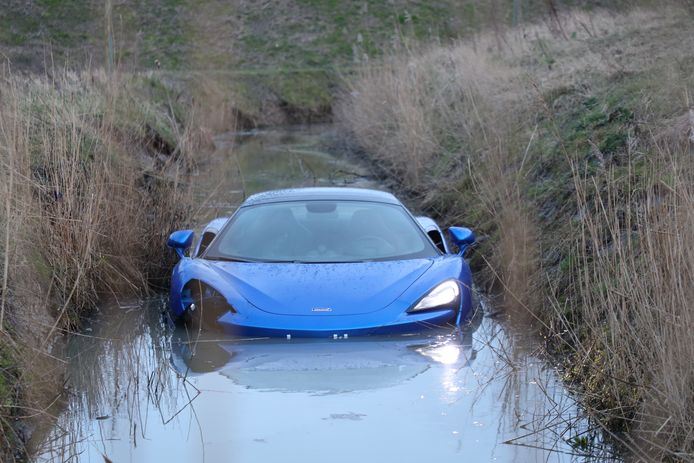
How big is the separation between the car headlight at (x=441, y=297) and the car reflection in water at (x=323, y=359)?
0.65 feet

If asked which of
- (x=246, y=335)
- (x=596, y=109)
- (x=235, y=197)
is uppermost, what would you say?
(x=596, y=109)

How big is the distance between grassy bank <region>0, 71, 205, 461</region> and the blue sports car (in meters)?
0.87

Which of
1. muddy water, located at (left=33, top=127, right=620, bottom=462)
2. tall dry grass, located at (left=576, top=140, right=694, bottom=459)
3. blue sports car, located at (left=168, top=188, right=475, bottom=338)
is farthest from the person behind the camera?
blue sports car, located at (left=168, top=188, right=475, bottom=338)

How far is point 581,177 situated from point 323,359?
4550 millimetres

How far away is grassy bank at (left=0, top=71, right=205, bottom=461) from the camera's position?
6332 millimetres

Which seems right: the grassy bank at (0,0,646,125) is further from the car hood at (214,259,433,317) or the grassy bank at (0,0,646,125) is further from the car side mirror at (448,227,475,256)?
the car hood at (214,259,433,317)

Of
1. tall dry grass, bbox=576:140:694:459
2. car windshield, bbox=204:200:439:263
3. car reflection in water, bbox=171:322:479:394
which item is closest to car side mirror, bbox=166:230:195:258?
car windshield, bbox=204:200:439:263

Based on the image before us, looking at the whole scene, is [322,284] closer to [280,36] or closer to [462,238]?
[462,238]

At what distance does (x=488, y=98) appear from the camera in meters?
15.9

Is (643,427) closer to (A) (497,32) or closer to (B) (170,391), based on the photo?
(B) (170,391)

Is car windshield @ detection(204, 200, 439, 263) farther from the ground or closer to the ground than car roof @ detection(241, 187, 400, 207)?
closer to the ground

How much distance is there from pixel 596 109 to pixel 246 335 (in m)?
6.20

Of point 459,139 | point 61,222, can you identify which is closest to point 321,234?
point 61,222

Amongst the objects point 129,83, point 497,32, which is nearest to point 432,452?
point 129,83
